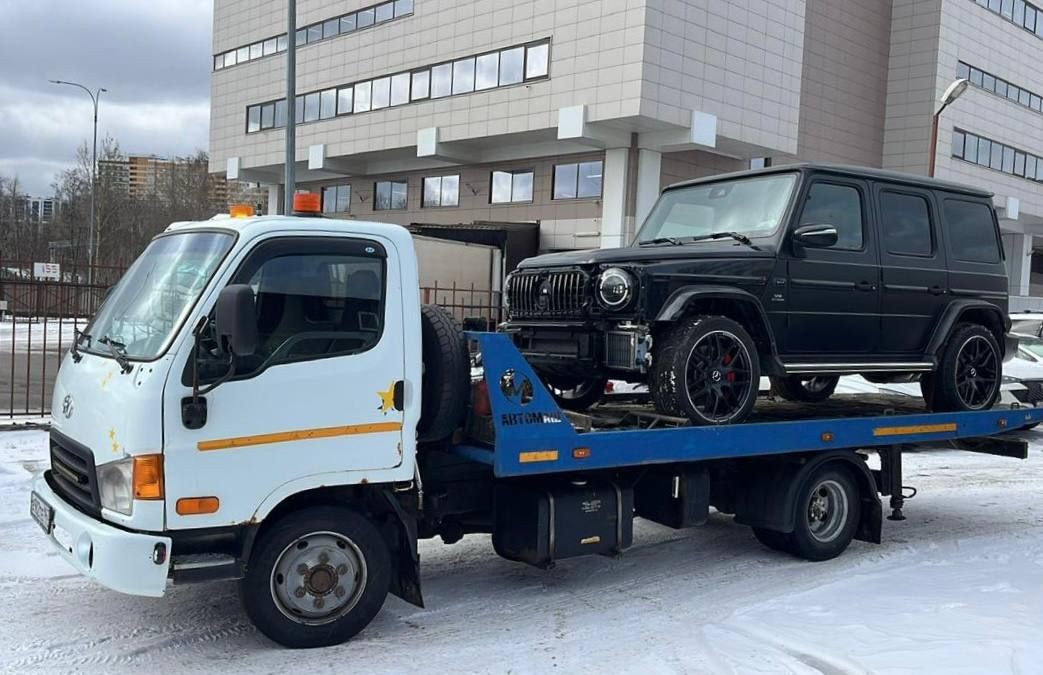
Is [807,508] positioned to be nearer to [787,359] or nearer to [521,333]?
[787,359]

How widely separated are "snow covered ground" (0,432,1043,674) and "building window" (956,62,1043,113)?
35761 millimetres

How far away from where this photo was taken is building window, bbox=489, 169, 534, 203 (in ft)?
99.6

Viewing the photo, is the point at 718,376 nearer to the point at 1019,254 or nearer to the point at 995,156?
the point at 995,156

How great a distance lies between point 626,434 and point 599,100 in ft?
68.0

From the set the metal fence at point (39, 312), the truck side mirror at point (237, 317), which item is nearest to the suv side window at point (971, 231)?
the truck side mirror at point (237, 317)

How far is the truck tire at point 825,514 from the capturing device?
7.08 m

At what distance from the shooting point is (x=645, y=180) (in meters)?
26.7

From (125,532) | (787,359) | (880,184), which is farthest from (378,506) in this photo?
(880,184)

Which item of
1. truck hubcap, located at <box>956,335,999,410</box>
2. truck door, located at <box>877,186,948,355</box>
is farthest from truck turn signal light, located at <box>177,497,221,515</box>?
truck hubcap, located at <box>956,335,999,410</box>

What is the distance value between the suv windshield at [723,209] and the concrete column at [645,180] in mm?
18730

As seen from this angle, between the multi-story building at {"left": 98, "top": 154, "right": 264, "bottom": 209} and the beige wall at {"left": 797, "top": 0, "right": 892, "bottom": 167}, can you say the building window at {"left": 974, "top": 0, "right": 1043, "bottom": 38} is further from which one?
the multi-story building at {"left": 98, "top": 154, "right": 264, "bottom": 209}

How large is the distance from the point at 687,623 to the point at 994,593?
2.35m

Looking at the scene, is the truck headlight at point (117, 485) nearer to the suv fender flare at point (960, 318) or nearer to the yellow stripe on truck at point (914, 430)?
the yellow stripe on truck at point (914, 430)

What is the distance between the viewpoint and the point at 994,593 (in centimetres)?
639
